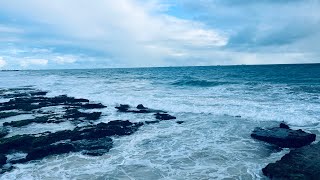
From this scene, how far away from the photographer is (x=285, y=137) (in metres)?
15.2

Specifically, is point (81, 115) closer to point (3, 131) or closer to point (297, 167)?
point (3, 131)

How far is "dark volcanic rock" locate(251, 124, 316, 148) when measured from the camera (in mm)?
14938

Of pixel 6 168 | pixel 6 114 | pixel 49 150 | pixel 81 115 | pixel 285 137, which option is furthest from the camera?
pixel 6 114

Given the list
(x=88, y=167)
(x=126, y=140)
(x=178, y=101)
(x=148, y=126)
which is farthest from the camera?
(x=178, y=101)

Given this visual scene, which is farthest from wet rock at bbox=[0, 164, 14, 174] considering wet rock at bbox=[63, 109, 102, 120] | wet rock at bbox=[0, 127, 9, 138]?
wet rock at bbox=[63, 109, 102, 120]

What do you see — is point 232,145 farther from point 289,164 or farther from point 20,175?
point 20,175

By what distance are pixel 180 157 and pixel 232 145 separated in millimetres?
3278

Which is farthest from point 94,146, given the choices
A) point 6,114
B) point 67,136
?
point 6,114

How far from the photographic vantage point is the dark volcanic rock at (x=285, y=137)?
1494 cm

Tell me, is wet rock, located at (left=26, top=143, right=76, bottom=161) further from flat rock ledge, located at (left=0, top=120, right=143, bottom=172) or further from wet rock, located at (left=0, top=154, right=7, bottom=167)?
wet rock, located at (left=0, top=154, right=7, bottom=167)

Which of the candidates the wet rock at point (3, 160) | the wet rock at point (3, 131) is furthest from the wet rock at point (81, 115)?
the wet rock at point (3, 160)

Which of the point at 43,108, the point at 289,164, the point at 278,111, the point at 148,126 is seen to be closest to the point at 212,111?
the point at 278,111

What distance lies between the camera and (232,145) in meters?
15.5

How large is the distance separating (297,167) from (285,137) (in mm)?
4101
